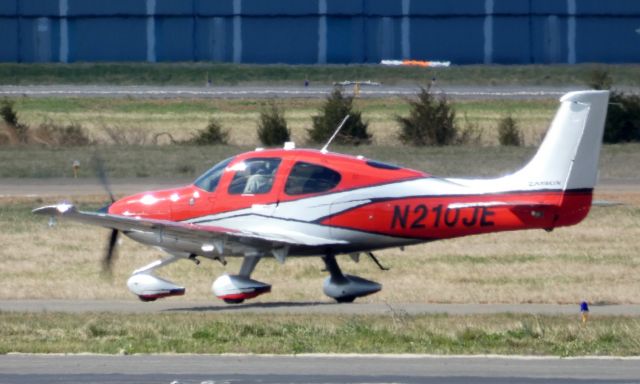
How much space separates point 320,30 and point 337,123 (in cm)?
3497

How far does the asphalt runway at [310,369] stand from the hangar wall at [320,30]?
6110 cm

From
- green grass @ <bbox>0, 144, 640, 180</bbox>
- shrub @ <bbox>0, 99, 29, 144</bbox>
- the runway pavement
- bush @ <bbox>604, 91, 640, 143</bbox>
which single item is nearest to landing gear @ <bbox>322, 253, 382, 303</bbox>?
the runway pavement

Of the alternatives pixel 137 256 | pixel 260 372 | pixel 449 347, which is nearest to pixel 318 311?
pixel 449 347

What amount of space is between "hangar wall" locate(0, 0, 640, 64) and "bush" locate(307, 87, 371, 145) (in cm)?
3292

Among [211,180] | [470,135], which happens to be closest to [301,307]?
[211,180]

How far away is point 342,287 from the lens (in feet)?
55.4

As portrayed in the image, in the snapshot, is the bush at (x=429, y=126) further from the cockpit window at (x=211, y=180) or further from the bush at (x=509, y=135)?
the cockpit window at (x=211, y=180)

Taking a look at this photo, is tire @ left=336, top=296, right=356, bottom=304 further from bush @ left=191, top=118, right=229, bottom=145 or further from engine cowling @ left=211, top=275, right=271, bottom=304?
bush @ left=191, top=118, right=229, bottom=145

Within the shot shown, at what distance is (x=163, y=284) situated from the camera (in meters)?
16.6

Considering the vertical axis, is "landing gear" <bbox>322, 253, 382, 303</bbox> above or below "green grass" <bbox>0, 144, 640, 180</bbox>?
below

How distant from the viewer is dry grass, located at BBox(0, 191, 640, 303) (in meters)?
17.6

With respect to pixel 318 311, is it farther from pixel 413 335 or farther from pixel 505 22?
pixel 505 22

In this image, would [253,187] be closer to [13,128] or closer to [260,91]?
[13,128]

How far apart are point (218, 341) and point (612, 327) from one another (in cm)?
411
